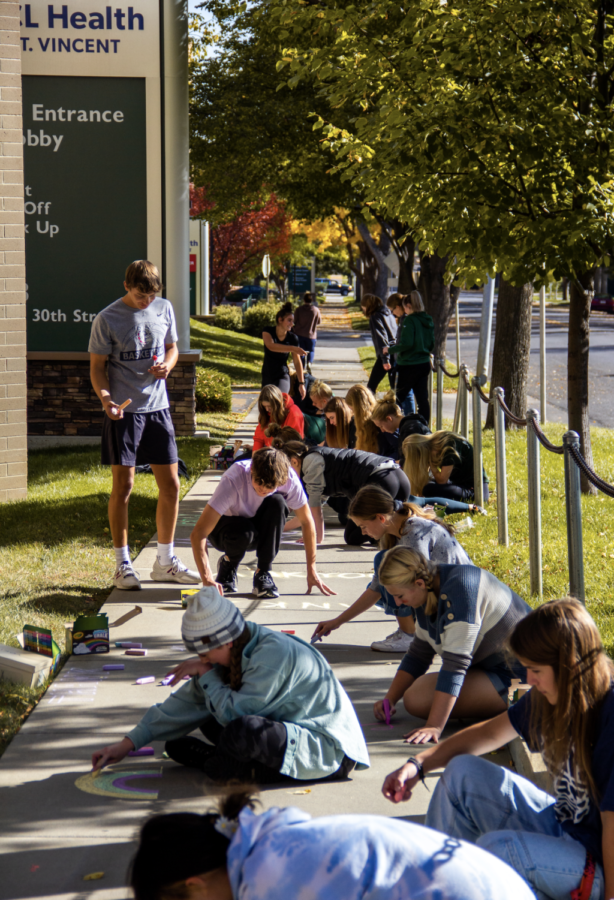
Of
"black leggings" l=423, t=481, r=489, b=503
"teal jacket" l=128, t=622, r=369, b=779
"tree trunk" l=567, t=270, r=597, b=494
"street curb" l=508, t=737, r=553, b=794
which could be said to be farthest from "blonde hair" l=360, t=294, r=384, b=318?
"teal jacket" l=128, t=622, r=369, b=779

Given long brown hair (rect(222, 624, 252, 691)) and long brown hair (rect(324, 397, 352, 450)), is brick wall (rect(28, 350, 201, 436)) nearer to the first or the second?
long brown hair (rect(324, 397, 352, 450))

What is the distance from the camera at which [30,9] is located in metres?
11.7

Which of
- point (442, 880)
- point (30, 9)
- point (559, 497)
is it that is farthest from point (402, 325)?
point (442, 880)

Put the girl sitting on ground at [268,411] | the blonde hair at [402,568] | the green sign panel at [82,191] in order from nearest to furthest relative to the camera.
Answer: the blonde hair at [402,568] < the girl sitting on ground at [268,411] < the green sign panel at [82,191]

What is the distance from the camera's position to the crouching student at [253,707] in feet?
11.5

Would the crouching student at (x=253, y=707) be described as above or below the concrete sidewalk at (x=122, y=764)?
above

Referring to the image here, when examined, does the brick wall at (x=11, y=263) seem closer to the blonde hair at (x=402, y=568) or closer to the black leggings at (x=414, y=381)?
the black leggings at (x=414, y=381)

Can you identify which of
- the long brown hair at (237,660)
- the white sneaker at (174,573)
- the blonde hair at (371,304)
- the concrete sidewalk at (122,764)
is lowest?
the concrete sidewalk at (122,764)

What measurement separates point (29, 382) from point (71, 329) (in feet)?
2.95

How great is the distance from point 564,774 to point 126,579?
4.18 m

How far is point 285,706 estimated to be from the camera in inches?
144

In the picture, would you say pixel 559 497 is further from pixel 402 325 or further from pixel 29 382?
pixel 29 382

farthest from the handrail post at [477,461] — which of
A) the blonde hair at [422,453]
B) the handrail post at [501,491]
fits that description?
the handrail post at [501,491]

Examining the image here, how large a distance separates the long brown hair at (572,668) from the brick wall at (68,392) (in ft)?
33.1
